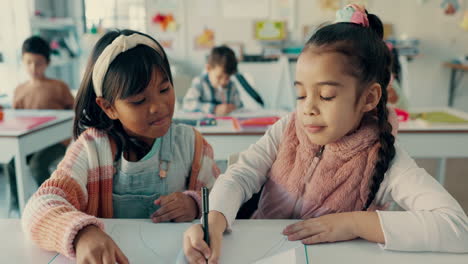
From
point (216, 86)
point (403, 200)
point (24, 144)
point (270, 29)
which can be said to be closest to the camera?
point (403, 200)

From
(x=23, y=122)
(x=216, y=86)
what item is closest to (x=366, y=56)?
(x=23, y=122)

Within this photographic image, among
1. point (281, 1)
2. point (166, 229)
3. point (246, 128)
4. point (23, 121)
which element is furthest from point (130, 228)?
point (281, 1)

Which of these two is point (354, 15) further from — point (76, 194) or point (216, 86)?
point (216, 86)

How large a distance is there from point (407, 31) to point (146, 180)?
4339 mm

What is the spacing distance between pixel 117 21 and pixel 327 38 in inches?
169

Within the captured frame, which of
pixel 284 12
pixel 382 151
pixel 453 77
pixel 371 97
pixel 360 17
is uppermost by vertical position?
pixel 284 12

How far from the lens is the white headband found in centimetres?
83

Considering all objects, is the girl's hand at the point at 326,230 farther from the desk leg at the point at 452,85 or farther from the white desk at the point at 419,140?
the desk leg at the point at 452,85

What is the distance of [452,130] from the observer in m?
1.72

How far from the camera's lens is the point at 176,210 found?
2.61 ft

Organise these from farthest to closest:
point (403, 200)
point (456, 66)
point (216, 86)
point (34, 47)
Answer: point (456, 66) < point (216, 86) < point (34, 47) < point (403, 200)

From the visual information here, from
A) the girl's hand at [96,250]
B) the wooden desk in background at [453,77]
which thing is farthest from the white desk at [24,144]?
the wooden desk in background at [453,77]

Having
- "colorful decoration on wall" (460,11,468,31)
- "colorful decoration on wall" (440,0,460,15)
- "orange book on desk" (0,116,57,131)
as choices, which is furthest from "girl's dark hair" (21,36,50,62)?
"colorful decoration on wall" (460,11,468,31)

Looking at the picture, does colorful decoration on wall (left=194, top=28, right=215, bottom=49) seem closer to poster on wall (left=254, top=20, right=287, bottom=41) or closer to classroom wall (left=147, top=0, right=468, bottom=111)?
classroom wall (left=147, top=0, right=468, bottom=111)
